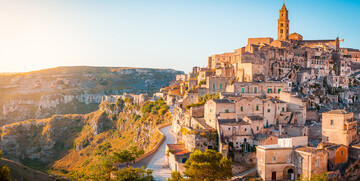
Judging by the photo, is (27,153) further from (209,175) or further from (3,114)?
(209,175)

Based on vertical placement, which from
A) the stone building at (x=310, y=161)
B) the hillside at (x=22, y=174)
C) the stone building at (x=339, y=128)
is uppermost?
the stone building at (x=339, y=128)

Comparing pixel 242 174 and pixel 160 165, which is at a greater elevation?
pixel 242 174

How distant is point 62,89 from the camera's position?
125750 millimetres

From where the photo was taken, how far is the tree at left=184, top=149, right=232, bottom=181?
2827cm

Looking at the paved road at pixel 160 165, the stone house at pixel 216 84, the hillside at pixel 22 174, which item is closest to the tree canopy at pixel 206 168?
the paved road at pixel 160 165

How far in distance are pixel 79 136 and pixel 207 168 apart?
6342 cm

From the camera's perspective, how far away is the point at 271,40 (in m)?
65.3

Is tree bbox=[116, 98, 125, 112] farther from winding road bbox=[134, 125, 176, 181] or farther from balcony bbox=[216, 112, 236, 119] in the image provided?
balcony bbox=[216, 112, 236, 119]

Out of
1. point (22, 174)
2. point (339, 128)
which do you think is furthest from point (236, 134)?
Result: point (22, 174)

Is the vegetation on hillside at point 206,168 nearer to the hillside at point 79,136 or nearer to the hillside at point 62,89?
the hillside at point 79,136

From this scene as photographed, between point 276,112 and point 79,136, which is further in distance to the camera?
point 79,136

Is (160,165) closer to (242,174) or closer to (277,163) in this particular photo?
(242,174)

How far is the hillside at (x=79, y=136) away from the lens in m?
63.5

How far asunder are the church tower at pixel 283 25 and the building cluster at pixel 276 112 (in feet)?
24.7
